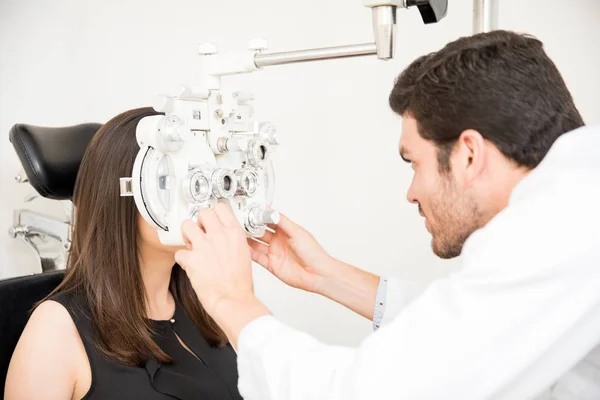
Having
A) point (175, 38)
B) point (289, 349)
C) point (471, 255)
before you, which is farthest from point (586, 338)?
point (175, 38)

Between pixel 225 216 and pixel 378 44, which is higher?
pixel 378 44

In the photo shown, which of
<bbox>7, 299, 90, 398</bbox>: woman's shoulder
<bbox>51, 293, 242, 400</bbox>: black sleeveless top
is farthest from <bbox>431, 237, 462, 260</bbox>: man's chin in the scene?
<bbox>7, 299, 90, 398</bbox>: woman's shoulder

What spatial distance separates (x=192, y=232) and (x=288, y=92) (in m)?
1.41

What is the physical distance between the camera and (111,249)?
137 centimetres

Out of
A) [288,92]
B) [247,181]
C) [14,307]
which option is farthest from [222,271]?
[288,92]

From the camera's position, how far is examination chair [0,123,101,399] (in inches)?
54.2

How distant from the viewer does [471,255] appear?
0.86m

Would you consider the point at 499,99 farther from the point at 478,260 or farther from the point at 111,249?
the point at 111,249

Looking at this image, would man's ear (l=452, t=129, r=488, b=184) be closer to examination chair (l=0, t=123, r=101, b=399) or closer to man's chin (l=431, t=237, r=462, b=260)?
man's chin (l=431, t=237, r=462, b=260)

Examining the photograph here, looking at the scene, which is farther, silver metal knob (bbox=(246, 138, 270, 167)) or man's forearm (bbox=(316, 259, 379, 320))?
man's forearm (bbox=(316, 259, 379, 320))

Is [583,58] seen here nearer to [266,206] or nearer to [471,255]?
[266,206]

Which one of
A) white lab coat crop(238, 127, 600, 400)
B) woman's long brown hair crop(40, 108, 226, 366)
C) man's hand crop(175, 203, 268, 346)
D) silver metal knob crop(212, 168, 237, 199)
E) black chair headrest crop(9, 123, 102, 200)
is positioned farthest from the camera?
black chair headrest crop(9, 123, 102, 200)

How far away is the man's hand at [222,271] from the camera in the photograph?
3.27 ft

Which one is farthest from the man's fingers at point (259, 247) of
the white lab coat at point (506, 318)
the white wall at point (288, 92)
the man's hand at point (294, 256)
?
the white wall at point (288, 92)
